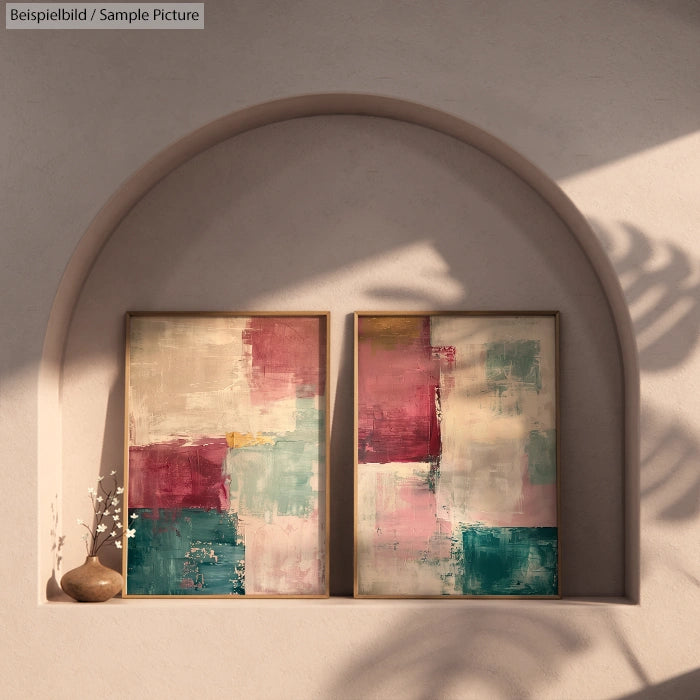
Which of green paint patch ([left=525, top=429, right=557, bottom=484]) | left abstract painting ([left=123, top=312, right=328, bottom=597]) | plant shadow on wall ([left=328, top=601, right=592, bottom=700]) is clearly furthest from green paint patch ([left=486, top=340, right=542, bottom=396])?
plant shadow on wall ([left=328, top=601, right=592, bottom=700])

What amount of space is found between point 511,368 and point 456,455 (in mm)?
455

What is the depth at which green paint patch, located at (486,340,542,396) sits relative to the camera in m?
3.60

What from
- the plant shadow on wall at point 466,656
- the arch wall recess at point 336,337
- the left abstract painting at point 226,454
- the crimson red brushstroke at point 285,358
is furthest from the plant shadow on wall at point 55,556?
the plant shadow on wall at point 466,656

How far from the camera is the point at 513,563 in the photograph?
11.6ft

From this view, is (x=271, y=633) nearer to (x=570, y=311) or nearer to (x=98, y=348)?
(x=98, y=348)

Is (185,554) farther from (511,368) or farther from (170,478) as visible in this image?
(511,368)

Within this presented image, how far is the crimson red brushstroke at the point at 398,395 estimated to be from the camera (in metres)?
3.59

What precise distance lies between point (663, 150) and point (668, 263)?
0.47 meters

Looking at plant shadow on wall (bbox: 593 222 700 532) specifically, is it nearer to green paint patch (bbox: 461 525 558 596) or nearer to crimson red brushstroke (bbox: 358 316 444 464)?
green paint patch (bbox: 461 525 558 596)

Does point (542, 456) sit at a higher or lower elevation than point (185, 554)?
higher

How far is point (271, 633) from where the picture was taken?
338 centimetres

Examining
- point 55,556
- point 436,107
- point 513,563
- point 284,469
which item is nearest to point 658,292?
point 436,107

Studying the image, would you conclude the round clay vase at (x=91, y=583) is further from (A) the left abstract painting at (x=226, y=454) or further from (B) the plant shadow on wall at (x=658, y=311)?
(B) the plant shadow on wall at (x=658, y=311)

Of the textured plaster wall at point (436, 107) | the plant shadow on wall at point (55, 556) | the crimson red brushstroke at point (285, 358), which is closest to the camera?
the textured plaster wall at point (436, 107)
